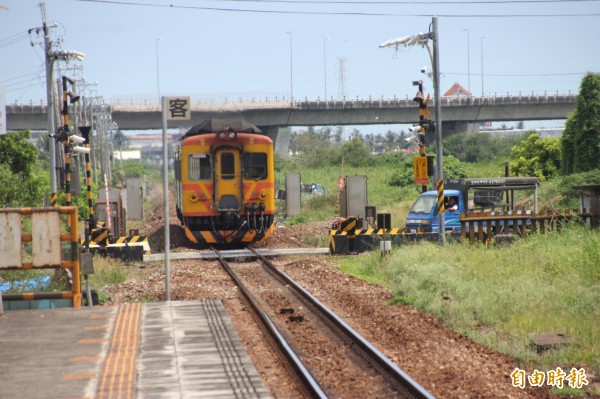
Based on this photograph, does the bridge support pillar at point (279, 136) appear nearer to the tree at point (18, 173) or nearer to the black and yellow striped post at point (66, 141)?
the tree at point (18, 173)

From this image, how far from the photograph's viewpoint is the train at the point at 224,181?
22594 millimetres

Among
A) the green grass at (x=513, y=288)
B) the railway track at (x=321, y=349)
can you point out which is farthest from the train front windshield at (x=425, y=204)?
the railway track at (x=321, y=349)

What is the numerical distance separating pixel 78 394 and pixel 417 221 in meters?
18.2

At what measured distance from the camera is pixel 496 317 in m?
11.7

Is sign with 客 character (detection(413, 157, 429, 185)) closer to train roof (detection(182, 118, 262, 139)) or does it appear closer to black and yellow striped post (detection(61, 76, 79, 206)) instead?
train roof (detection(182, 118, 262, 139))

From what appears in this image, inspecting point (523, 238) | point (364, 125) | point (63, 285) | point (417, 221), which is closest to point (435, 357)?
point (63, 285)

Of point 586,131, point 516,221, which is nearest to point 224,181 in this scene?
point 516,221

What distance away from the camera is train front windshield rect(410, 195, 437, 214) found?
24.4 meters

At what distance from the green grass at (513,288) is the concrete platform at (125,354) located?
3.48 meters

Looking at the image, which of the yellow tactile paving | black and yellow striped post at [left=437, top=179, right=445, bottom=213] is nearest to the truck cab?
black and yellow striped post at [left=437, top=179, right=445, bottom=213]

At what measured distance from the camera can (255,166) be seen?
75.4 ft

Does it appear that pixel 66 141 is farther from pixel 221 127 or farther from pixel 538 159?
pixel 538 159

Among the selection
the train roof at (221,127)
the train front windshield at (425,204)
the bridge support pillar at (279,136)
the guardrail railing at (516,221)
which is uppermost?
the bridge support pillar at (279,136)

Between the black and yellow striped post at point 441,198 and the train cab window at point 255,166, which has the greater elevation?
the train cab window at point 255,166
